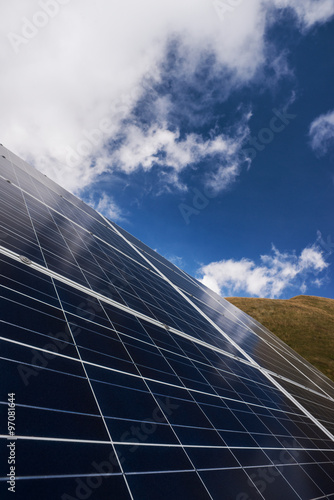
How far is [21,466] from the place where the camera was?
222 cm

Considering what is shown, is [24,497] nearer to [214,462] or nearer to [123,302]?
[214,462]

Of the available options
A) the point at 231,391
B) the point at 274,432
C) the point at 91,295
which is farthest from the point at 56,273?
the point at 274,432

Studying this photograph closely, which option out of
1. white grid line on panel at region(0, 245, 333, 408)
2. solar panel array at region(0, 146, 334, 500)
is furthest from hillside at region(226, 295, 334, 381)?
solar panel array at region(0, 146, 334, 500)

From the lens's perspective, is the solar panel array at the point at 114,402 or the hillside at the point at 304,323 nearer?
the solar panel array at the point at 114,402

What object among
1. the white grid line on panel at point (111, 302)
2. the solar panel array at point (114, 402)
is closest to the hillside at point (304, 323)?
the white grid line on panel at point (111, 302)

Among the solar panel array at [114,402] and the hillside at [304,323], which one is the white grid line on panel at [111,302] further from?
the hillside at [304,323]

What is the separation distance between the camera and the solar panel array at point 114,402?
2.67m

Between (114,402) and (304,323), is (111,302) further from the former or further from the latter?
(304,323)

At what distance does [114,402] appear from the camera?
3855 millimetres

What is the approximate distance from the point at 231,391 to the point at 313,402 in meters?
8.31

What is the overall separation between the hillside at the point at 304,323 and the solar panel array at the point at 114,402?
123 feet

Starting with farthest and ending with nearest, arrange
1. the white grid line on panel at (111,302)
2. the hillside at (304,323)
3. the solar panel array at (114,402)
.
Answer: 1. the hillside at (304,323)
2. the white grid line on panel at (111,302)
3. the solar panel array at (114,402)

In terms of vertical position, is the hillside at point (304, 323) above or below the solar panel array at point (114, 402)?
above

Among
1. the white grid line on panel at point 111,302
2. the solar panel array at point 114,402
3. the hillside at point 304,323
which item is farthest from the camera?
the hillside at point 304,323
